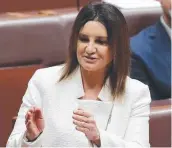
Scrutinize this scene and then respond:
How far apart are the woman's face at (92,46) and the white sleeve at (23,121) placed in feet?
0.22

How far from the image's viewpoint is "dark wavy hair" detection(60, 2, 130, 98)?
474 mm

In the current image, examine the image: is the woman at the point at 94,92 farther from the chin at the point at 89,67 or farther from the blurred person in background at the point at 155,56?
the blurred person in background at the point at 155,56

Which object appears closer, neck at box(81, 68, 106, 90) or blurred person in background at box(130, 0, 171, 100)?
neck at box(81, 68, 106, 90)

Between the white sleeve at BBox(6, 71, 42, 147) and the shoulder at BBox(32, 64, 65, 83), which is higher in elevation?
the shoulder at BBox(32, 64, 65, 83)

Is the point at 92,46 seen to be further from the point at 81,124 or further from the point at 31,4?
the point at 31,4

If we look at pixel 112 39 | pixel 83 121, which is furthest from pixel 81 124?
pixel 112 39

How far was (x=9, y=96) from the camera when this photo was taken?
2.12ft

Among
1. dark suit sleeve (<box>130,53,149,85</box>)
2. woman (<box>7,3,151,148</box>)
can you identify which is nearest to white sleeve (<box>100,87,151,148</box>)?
woman (<box>7,3,151,148</box>)

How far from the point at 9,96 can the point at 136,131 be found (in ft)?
0.76

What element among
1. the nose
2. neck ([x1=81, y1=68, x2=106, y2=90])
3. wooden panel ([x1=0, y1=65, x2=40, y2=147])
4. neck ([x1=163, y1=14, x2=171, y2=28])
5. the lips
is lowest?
wooden panel ([x1=0, y1=65, x2=40, y2=147])

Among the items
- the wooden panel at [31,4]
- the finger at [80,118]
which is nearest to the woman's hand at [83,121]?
the finger at [80,118]

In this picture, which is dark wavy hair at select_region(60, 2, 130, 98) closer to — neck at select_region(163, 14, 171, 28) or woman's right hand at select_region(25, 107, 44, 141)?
woman's right hand at select_region(25, 107, 44, 141)

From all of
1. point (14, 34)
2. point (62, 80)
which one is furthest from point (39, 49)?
point (62, 80)

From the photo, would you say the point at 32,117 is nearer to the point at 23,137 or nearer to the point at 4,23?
the point at 23,137
